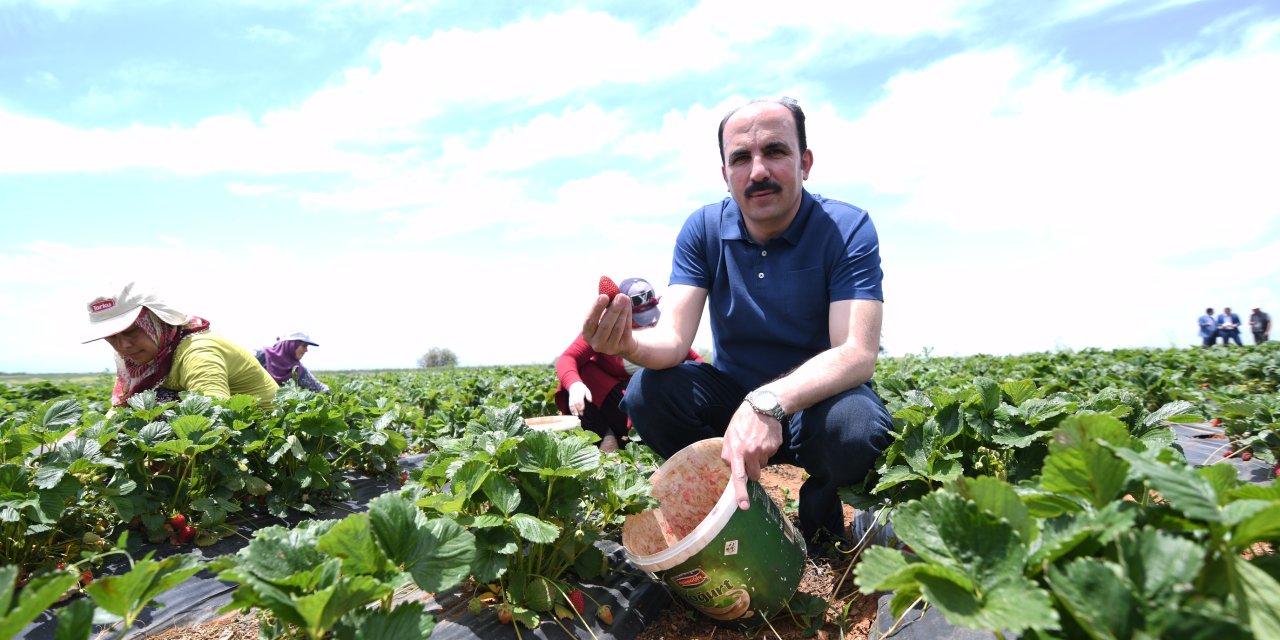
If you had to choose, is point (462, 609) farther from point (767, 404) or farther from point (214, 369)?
point (214, 369)

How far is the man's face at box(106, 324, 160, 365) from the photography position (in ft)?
11.4

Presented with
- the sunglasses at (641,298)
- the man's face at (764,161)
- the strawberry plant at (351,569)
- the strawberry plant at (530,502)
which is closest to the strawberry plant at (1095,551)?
the strawberry plant at (351,569)

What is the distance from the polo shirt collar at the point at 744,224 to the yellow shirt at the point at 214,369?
2.66 metres

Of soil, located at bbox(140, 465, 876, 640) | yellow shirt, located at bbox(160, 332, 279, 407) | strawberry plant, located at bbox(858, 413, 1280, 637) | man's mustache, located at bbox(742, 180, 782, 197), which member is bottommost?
soil, located at bbox(140, 465, 876, 640)

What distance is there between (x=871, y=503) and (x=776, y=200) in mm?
1172

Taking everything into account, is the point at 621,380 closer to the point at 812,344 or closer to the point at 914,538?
the point at 812,344

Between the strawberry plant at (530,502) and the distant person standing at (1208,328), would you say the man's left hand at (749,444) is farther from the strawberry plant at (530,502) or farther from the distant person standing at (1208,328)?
the distant person standing at (1208,328)

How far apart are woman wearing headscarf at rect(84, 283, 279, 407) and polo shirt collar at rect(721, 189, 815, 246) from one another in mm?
2662

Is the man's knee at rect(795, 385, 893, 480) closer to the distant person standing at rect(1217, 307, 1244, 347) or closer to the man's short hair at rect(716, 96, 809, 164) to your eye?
the man's short hair at rect(716, 96, 809, 164)

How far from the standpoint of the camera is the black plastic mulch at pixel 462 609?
1.99 m

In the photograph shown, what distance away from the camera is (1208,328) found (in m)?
20.2

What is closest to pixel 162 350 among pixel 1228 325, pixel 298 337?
pixel 298 337

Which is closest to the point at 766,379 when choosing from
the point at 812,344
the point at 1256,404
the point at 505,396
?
the point at 812,344

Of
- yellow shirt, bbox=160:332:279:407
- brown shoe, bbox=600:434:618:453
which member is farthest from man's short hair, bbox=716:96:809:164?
yellow shirt, bbox=160:332:279:407
